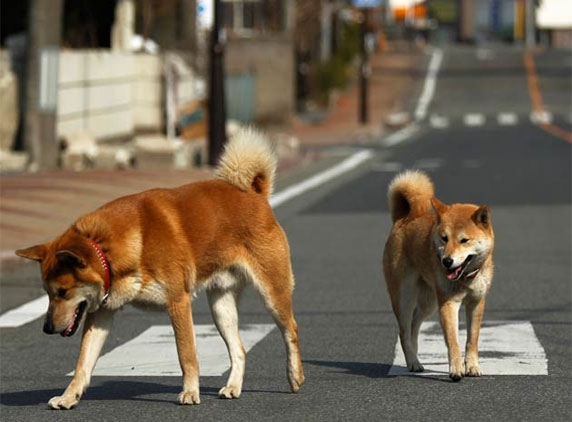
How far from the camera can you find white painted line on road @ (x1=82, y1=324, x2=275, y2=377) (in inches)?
415

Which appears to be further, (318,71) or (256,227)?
(318,71)

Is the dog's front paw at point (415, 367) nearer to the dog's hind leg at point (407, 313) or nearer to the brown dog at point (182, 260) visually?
the dog's hind leg at point (407, 313)

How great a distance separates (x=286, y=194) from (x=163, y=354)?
14.0 metres

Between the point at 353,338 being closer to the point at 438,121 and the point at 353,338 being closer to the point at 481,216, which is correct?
the point at 481,216

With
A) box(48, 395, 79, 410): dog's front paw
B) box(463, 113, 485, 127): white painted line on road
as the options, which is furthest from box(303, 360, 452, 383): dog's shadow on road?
box(463, 113, 485, 127): white painted line on road

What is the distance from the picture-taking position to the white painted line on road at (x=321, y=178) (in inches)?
961

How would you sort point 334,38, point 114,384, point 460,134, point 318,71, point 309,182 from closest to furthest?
point 114,384, point 309,182, point 460,134, point 318,71, point 334,38

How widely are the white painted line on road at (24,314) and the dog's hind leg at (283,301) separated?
3.88m

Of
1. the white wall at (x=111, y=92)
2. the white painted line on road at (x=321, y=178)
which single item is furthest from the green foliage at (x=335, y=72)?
the white painted line on road at (x=321, y=178)

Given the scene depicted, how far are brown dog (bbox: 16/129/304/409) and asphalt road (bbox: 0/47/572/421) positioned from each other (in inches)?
13.8

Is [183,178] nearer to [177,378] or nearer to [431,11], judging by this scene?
[177,378]

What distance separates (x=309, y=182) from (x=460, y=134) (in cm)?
1912

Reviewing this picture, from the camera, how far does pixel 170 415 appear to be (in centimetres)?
888

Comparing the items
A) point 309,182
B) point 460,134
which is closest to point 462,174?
point 309,182
